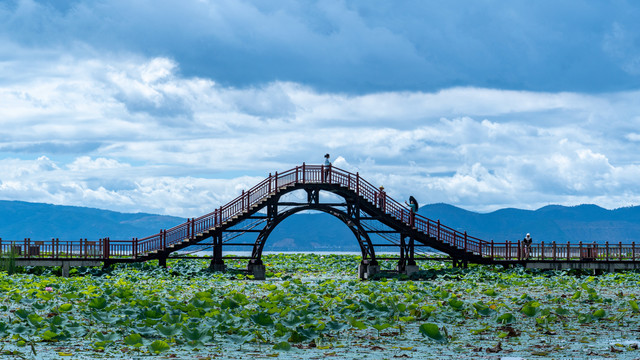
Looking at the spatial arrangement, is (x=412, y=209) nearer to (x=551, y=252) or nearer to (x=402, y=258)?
(x=402, y=258)

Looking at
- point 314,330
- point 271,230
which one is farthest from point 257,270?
point 314,330

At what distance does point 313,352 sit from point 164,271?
21341 mm

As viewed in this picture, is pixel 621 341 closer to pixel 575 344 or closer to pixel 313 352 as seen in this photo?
pixel 575 344

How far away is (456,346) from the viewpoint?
11977 millimetres

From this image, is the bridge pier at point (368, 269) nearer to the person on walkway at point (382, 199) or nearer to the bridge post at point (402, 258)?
the bridge post at point (402, 258)

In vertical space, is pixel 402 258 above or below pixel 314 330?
above

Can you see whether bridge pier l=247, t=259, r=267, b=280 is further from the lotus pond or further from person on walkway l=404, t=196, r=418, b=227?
the lotus pond

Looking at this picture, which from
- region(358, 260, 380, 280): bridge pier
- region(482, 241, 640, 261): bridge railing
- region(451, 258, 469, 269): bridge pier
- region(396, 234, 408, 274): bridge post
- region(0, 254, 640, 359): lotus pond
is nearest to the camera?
region(0, 254, 640, 359): lotus pond

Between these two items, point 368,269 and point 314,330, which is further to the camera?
point 368,269

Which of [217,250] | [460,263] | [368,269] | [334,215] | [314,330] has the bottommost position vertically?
[368,269]

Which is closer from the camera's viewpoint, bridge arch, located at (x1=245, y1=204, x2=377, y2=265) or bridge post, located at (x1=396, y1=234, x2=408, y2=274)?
bridge arch, located at (x1=245, y1=204, x2=377, y2=265)

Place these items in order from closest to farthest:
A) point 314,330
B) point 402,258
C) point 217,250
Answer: point 314,330 < point 217,250 < point 402,258

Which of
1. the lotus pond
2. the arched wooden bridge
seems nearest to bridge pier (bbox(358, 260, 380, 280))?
the arched wooden bridge

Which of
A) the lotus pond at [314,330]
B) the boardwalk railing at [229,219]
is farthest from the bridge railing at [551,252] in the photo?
the lotus pond at [314,330]
